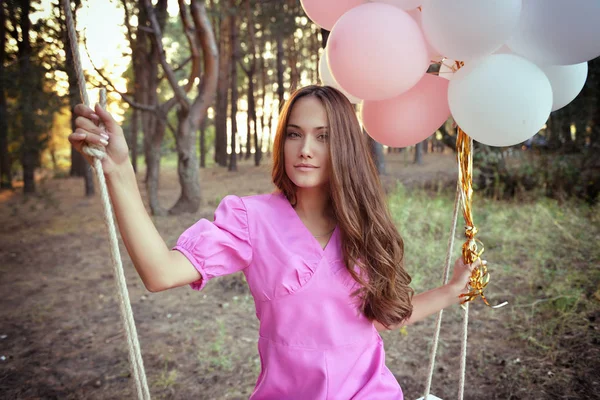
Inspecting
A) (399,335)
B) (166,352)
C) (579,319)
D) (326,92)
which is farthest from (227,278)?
(326,92)

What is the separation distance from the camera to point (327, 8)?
1746mm

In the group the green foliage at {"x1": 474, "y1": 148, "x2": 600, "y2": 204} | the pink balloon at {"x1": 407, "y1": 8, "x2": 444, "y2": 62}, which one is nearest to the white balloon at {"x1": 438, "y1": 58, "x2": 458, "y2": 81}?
the pink balloon at {"x1": 407, "y1": 8, "x2": 444, "y2": 62}

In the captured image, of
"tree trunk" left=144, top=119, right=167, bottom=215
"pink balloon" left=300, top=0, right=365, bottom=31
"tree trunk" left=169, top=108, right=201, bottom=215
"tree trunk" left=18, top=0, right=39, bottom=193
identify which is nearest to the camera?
"pink balloon" left=300, top=0, right=365, bottom=31

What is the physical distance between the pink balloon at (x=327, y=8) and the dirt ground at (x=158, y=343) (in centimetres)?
236

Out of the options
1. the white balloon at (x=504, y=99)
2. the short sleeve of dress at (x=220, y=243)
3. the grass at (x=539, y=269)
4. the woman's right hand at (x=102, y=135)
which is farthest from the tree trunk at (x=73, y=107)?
the grass at (x=539, y=269)

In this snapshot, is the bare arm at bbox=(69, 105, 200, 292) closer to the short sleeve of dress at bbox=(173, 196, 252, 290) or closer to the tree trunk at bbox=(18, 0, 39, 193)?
the short sleeve of dress at bbox=(173, 196, 252, 290)

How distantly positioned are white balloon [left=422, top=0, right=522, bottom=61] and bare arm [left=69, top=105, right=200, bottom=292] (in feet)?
3.32

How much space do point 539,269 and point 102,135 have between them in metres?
4.55

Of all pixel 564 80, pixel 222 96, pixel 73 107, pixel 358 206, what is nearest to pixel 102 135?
pixel 358 206

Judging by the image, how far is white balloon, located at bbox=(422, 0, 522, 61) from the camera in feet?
4.26

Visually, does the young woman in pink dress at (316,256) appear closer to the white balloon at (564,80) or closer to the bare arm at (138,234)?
the bare arm at (138,234)

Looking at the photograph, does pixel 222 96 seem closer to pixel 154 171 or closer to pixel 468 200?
pixel 154 171

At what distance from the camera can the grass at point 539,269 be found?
3006 mm

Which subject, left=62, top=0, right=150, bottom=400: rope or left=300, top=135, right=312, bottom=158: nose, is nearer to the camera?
left=62, top=0, right=150, bottom=400: rope
